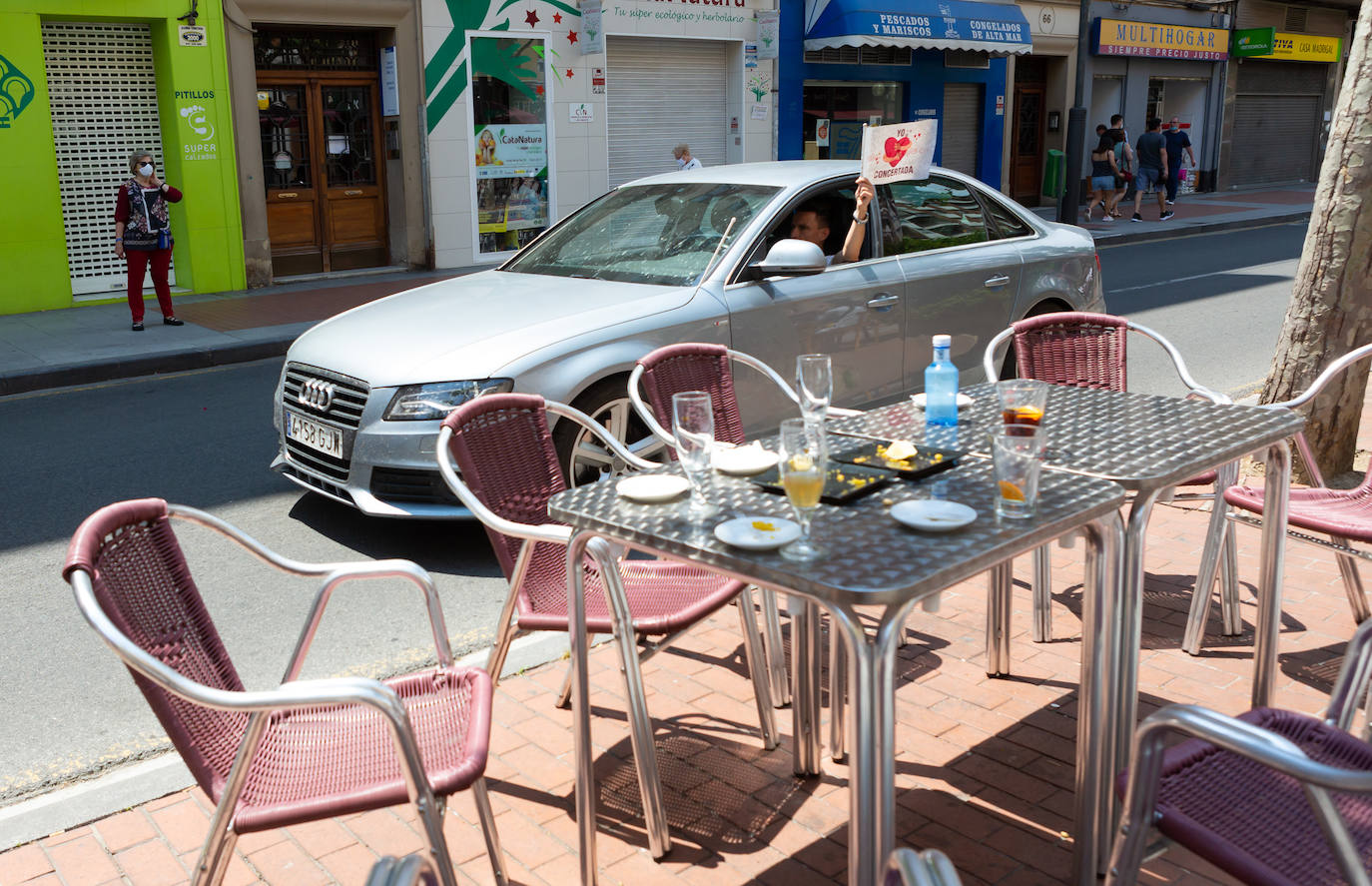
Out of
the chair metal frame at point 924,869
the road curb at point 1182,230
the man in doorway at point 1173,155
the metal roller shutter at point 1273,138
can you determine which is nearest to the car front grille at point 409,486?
the chair metal frame at point 924,869

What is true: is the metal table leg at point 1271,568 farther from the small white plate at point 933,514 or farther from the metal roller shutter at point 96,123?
the metal roller shutter at point 96,123

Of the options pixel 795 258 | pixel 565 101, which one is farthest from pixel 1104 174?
pixel 795 258

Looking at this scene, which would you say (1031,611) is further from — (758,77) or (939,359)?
(758,77)

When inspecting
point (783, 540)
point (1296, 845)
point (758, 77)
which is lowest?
point (1296, 845)

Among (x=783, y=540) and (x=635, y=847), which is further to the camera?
(x=635, y=847)

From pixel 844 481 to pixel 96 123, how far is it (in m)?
12.9

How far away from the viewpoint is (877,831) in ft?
7.60

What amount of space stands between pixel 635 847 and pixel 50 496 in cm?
463

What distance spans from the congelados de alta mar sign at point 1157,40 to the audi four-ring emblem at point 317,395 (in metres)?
22.6

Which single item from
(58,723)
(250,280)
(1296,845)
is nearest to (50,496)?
(58,723)

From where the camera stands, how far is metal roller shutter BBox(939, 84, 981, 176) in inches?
901

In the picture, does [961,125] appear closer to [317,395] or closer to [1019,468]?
[317,395]

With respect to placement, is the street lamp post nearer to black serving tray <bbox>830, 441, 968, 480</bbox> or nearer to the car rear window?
the car rear window

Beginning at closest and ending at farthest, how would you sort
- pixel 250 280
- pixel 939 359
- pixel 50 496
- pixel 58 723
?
pixel 939 359 < pixel 58 723 < pixel 50 496 < pixel 250 280
